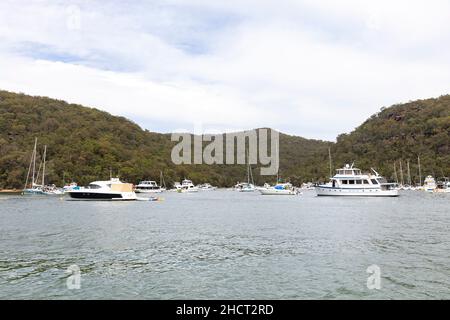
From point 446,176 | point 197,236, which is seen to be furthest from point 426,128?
point 197,236

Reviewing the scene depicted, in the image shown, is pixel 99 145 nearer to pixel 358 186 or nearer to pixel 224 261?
pixel 358 186

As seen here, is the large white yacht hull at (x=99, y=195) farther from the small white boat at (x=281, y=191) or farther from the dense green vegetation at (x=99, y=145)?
the dense green vegetation at (x=99, y=145)

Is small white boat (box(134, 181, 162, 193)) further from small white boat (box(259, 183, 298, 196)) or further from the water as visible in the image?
the water

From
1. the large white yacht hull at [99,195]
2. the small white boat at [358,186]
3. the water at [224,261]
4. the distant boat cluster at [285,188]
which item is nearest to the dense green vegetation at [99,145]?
the distant boat cluster at [285,188]

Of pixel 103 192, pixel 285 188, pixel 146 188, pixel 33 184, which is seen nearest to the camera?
pixel 103 192

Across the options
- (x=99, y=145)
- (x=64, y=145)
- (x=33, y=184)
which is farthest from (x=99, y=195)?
(x=99, y=145)

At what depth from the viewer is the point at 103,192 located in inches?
3095

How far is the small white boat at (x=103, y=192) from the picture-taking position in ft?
259

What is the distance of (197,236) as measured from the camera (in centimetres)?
3334

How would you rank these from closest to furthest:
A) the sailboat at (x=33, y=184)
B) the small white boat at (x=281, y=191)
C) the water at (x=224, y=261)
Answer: the water at (x=224, y=261)
the sailboat at (x=33, y=184)
the small white boat at (x=281, y=191)

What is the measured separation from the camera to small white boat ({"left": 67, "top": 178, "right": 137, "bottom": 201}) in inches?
3108

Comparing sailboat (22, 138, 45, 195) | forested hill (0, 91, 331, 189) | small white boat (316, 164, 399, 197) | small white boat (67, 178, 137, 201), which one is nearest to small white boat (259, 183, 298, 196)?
small white boat (316, 164, 399, 197)
